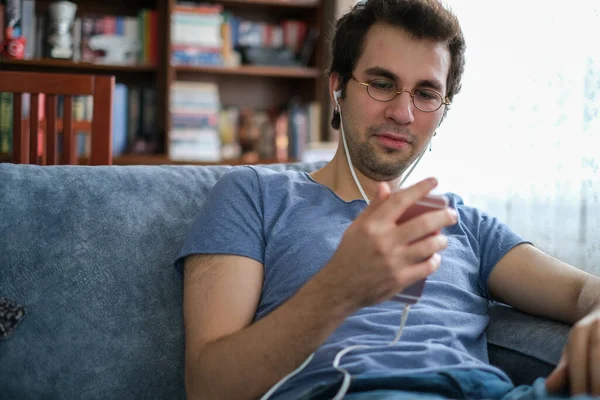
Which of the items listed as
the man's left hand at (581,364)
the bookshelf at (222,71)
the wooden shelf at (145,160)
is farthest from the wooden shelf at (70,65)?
the man's left hand at (581,364)

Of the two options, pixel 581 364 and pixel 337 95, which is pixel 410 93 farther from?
pixel 581 364

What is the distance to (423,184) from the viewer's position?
794 millimetres

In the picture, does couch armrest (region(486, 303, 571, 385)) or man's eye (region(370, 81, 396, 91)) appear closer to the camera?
couch armrest (region(486, 303, 571, 385))

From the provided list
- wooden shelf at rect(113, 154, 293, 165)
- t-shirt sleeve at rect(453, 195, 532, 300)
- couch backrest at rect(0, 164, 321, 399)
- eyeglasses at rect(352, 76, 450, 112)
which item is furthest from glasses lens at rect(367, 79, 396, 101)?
wooden shelf at rect(113, 154, 293, 165)

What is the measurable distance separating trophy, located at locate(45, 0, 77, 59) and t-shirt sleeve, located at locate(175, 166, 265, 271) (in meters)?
2.11

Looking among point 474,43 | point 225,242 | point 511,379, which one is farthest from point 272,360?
point 474,43

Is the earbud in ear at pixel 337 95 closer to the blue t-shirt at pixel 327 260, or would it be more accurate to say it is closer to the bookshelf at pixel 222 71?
the blue t-shirt at pixel 327 260

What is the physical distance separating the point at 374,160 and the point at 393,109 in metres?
0.11

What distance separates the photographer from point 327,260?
3.67 ft

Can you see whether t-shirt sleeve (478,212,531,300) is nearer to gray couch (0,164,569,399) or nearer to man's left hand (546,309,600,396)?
gray couch (0,164,569,399)

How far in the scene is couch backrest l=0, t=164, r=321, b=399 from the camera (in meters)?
1.13

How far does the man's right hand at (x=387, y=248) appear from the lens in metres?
0.79

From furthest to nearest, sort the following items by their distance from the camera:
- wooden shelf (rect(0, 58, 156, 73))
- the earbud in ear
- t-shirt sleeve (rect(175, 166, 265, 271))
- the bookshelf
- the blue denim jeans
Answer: the bookshelf < wooden shelf (rect(0, 58, 156, 73)) < the earbud in ear < t-shirt sleeve (rect(175, 166, 265, 271)) < the blue denim jeans

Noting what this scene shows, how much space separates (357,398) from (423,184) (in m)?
0.34
